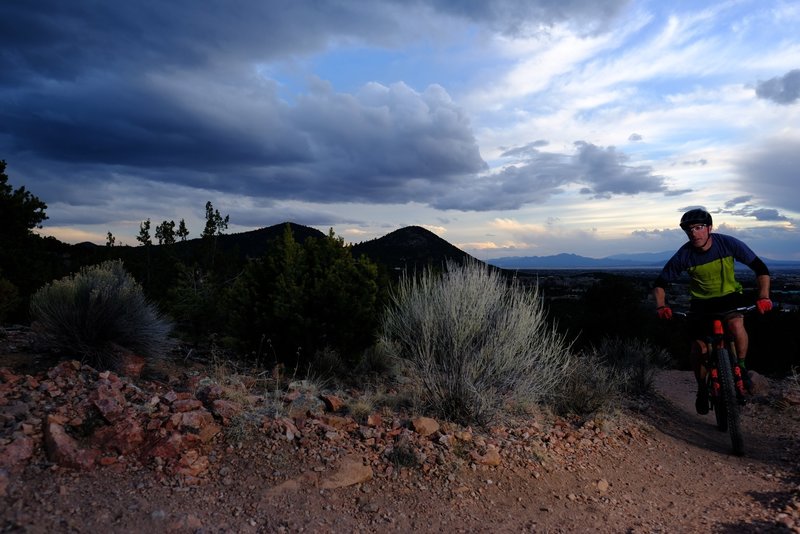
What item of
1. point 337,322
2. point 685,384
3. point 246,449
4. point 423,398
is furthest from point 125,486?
point 685,384

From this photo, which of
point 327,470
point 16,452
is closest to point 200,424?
point 327,470

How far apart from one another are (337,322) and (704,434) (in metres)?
5.00

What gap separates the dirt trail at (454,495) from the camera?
332 cm

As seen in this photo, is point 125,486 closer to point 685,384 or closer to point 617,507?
point 617,507

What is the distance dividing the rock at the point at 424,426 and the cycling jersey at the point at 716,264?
119 inches

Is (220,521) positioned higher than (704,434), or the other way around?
(220,521)

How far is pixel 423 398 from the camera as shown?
5.92 m

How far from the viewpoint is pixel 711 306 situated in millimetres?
5613

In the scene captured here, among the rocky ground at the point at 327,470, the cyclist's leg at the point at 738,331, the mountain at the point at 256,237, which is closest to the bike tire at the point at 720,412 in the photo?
the rocky ground at the point at 327,470

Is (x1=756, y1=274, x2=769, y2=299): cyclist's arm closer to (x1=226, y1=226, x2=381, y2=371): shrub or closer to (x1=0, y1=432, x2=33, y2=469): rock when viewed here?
(x1=226, y1=226, x2=381, y2=371): shrub

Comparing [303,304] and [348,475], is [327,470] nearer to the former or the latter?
[348,475]

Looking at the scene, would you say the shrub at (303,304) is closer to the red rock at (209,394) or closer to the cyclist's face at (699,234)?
the red rock at (209,394)

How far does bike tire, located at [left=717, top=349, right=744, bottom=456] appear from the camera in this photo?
5.36 meters

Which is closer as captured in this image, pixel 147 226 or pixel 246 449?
pixel 246 449
